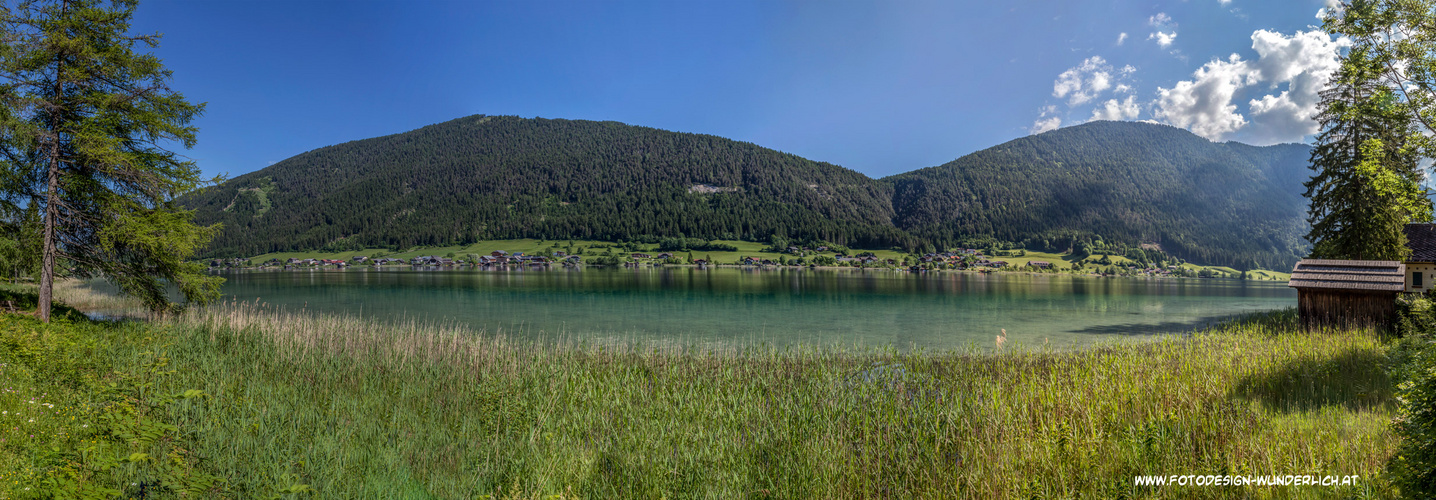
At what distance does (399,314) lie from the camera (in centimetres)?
2908

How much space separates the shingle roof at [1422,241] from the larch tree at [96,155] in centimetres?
4649

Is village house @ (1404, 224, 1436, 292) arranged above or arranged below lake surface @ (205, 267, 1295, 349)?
above

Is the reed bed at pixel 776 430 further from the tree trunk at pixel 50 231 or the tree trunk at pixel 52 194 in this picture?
the tree trunk at pixel 52 194

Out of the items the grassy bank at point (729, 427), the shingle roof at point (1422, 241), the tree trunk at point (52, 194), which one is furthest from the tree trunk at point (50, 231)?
the shingle roof at point (1422, 241)

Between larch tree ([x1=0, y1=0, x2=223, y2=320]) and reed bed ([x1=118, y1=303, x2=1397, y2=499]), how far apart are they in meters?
6.14

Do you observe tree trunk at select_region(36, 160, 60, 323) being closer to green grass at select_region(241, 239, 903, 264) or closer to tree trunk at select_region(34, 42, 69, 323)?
tree trunk at select_region(34, 42, 69, 323)

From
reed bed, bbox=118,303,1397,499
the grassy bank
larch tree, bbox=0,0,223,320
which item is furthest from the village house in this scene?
larch tree, bbox=0,0,223,320

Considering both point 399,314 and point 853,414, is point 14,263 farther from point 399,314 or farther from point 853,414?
point 853,414

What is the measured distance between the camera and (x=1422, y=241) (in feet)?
80.9

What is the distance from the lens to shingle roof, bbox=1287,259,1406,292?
52.0ft

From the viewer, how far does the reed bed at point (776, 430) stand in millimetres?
5176

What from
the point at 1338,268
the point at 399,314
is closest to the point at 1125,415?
the point at 1338,268

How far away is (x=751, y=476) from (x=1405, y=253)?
109 ft

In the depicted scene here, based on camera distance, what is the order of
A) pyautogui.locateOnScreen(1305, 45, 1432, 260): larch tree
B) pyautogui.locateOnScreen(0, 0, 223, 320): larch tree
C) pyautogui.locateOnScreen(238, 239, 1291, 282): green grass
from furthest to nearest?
pyautogui.locateOnScreen(238, 239, 1291, 282): green grass < pyautogui.locateOnScreen(1305, 45, 1432, 260): larch tree < pyautogui.locateOnScreen(0, 0, 223, 320): larch tree
